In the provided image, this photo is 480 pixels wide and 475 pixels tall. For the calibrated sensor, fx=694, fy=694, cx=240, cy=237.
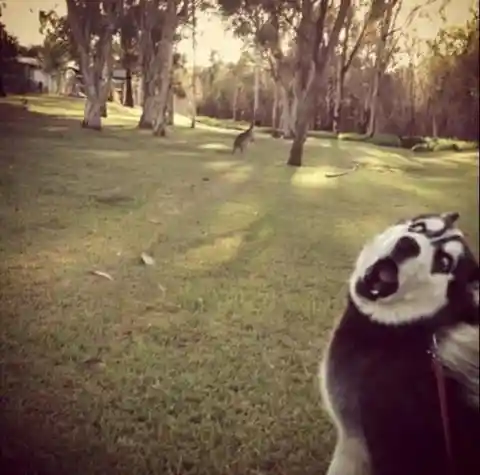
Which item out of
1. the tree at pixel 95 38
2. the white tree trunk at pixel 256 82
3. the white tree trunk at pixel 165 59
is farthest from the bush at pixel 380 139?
the tree at pixel 95 38

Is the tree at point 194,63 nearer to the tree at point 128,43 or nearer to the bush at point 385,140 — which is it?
the tree at point 128,43

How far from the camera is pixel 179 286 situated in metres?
1.49

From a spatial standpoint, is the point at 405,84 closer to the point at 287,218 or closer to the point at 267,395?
the point at 287,218

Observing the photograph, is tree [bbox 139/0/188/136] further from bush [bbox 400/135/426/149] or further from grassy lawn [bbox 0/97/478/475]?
bush [bbox 400/135/426/149]

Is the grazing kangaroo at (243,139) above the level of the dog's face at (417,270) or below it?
above

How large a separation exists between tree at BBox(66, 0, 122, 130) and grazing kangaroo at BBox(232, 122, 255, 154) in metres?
0.32

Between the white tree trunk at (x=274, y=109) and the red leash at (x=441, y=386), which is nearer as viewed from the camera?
the red leash at (x=441, y=386)

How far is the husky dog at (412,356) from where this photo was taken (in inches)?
48.1

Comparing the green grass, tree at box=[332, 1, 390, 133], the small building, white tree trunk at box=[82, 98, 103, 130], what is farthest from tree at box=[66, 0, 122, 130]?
tree at box=[332, 1, 390, 133]

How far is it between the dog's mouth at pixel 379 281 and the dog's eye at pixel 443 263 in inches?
2.8

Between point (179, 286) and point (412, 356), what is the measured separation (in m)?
0.51

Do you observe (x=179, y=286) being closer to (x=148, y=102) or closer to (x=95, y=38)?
(x=148, y=102)

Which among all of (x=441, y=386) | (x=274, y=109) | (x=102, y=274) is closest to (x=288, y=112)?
(x=274, y=109)

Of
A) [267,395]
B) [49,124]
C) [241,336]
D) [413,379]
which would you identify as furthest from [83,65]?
[413,379]
